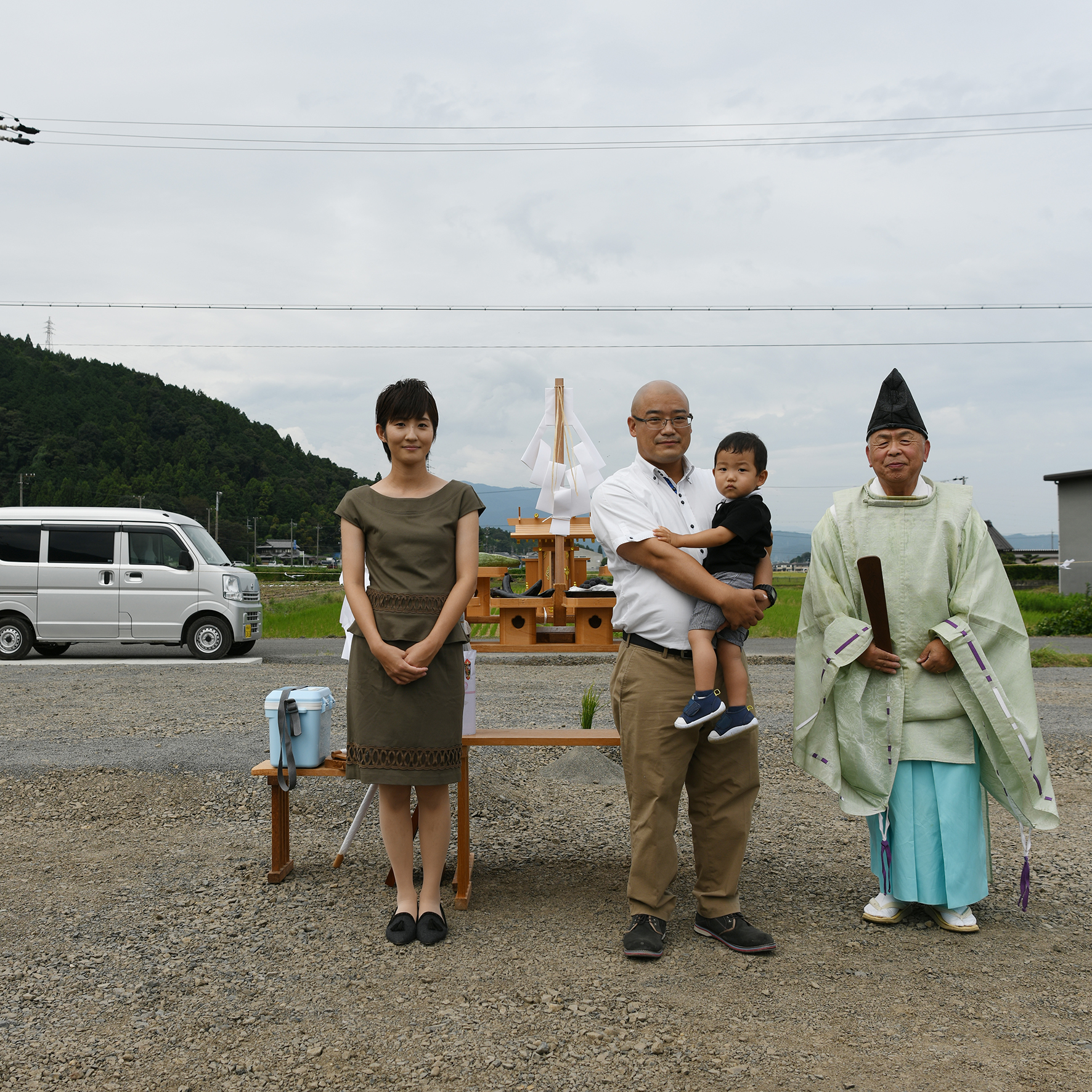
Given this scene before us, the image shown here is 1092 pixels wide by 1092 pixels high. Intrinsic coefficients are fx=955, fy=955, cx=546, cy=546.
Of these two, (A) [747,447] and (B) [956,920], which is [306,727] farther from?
(B) [956,920]

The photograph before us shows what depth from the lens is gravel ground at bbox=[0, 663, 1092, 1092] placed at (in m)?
2.51

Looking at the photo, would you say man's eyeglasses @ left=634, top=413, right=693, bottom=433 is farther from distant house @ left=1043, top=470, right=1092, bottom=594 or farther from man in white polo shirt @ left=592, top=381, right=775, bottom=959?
distant house @ left=1043, top=470, right=1092, bottom=594

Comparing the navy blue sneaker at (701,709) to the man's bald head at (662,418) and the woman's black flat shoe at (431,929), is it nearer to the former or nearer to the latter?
the man's bald head at (662,418)

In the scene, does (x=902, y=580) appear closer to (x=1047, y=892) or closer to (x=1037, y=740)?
(x=1037, y=740)

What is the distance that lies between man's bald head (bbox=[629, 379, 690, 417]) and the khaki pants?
2.71 ft

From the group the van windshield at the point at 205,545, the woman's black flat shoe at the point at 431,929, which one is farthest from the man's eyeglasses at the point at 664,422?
the van windshield at the point at 205,545

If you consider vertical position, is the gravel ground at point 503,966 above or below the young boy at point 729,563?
below

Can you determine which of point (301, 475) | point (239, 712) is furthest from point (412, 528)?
point (301, 475)

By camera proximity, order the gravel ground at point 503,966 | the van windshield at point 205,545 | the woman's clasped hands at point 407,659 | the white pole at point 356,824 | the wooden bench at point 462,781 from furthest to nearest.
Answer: the van windshield at point 205,545 < the white pole at point 356,824 < the wooden bench at point 462,781 < the woman's clasped hands at point 407,659 < the gravel ground at point 503,966

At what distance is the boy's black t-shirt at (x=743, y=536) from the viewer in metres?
3.10

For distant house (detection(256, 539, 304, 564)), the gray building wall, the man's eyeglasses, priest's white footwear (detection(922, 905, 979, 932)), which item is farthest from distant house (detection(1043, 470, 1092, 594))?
distant house (detection(256, 539, 304, 564))

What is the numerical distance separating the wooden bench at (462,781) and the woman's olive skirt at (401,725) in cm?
35

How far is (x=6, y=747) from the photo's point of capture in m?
6.92

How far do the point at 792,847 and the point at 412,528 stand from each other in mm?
2570
